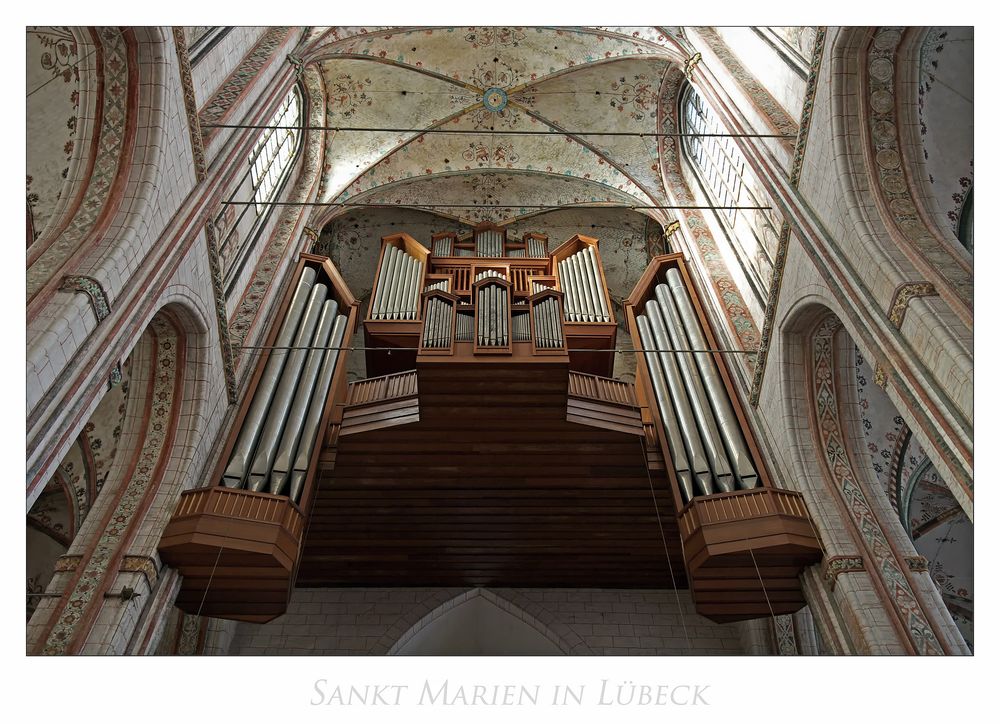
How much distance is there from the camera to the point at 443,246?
15.3m

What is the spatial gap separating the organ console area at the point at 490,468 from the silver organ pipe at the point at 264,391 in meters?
0.03

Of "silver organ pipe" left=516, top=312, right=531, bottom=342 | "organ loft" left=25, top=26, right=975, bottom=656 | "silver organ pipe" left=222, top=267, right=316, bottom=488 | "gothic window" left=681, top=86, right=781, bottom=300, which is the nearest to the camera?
"organ loft" left=25, top=26, right=975, bottom=656

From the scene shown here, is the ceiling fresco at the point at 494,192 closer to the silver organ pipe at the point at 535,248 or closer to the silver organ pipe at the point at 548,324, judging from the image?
the silver organ pipe at the point at 535,248

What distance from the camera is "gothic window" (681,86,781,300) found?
982 centimetres

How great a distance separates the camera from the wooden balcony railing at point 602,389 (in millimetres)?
9625

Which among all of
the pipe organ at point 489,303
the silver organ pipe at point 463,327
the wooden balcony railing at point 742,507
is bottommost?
the wooden balcony railing at point 742,507

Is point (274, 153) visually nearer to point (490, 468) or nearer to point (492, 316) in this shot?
point (492, 316)

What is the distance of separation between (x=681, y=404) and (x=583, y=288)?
13.0 feet

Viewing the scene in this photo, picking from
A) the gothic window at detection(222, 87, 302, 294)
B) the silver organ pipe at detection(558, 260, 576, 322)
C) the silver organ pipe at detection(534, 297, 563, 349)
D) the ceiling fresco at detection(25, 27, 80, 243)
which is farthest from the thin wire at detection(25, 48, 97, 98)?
the silver organ pipe at detection(558, 260, 576, 322)

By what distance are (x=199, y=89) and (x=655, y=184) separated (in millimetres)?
7938

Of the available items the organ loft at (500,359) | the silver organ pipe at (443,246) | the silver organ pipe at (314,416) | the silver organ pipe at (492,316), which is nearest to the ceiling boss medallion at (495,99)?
the organ loft at (500,359)

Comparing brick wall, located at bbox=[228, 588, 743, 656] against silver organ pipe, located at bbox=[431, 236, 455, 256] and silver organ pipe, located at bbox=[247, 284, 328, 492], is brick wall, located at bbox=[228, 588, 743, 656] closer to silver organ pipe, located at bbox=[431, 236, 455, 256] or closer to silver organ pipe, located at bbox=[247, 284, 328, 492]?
silver organ pipe, located at bbox=[247, 284, 328, 492]

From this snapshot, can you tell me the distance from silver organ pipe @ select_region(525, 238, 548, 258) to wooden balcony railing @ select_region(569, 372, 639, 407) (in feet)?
18.1
